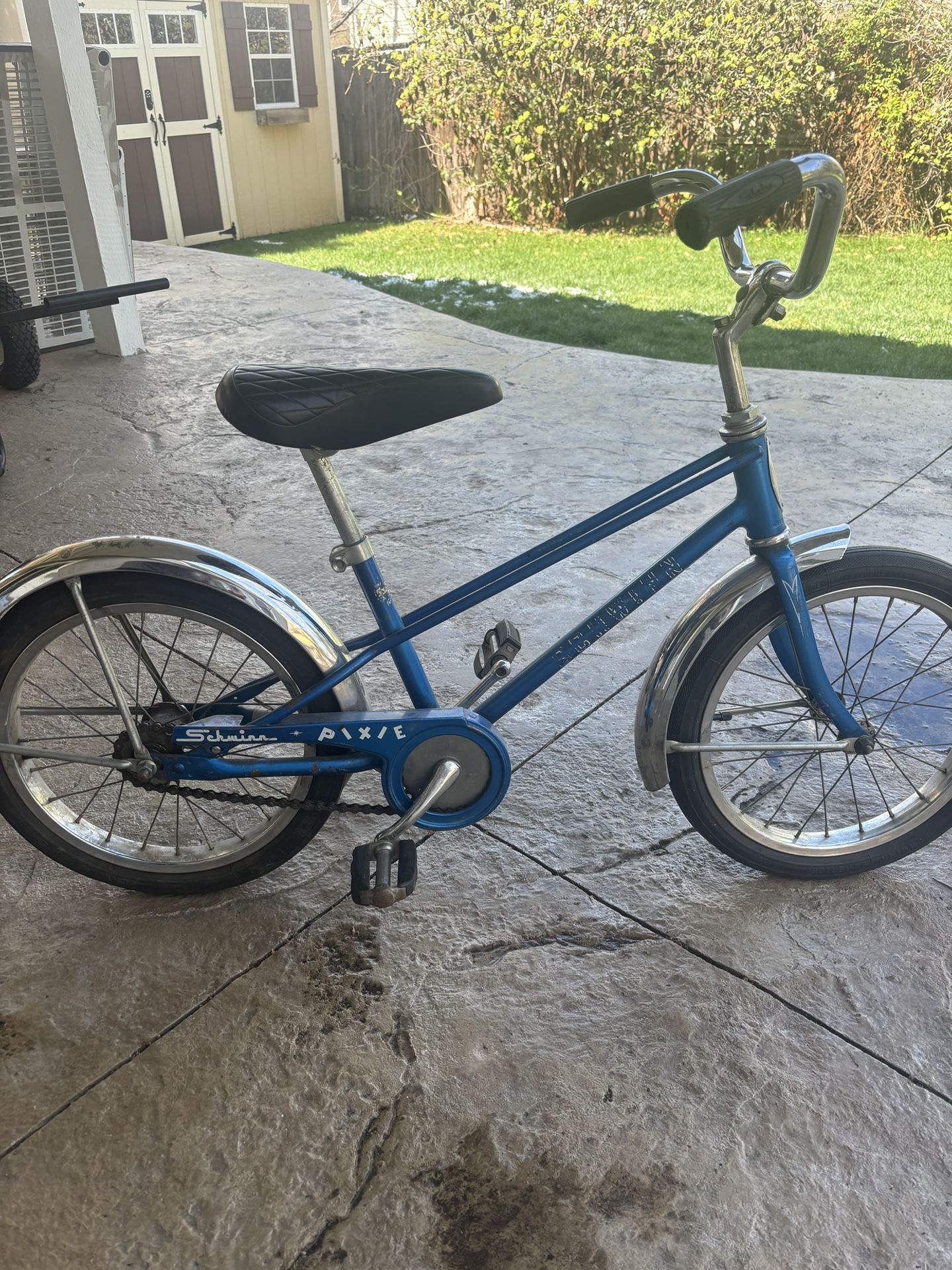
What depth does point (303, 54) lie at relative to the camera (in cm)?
993

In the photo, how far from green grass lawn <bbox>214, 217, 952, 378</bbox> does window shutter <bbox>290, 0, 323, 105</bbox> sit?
1.69 meters

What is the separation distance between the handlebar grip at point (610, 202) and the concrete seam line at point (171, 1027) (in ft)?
3.93

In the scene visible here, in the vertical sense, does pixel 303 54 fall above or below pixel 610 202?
above

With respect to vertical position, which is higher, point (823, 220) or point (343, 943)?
point (823, 220)

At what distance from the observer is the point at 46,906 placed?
1.75 meters

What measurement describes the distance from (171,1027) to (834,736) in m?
1.21

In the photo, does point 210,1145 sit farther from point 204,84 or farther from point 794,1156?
point 204,84

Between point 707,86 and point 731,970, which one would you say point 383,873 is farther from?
point 707,86

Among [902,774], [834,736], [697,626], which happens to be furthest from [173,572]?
[902,774]

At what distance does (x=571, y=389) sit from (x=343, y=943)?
126 inches

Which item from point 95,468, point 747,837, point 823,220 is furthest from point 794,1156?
point 95,468

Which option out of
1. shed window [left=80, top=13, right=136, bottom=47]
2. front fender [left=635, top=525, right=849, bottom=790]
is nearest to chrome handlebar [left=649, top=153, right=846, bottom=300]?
front fender [left=635, top=525, right=849, bottom=790]

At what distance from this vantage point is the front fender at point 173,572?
1521 mm

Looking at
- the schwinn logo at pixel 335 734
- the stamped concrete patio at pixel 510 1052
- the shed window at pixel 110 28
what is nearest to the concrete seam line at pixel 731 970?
the stamped concrete patio at pixel 510 1052
